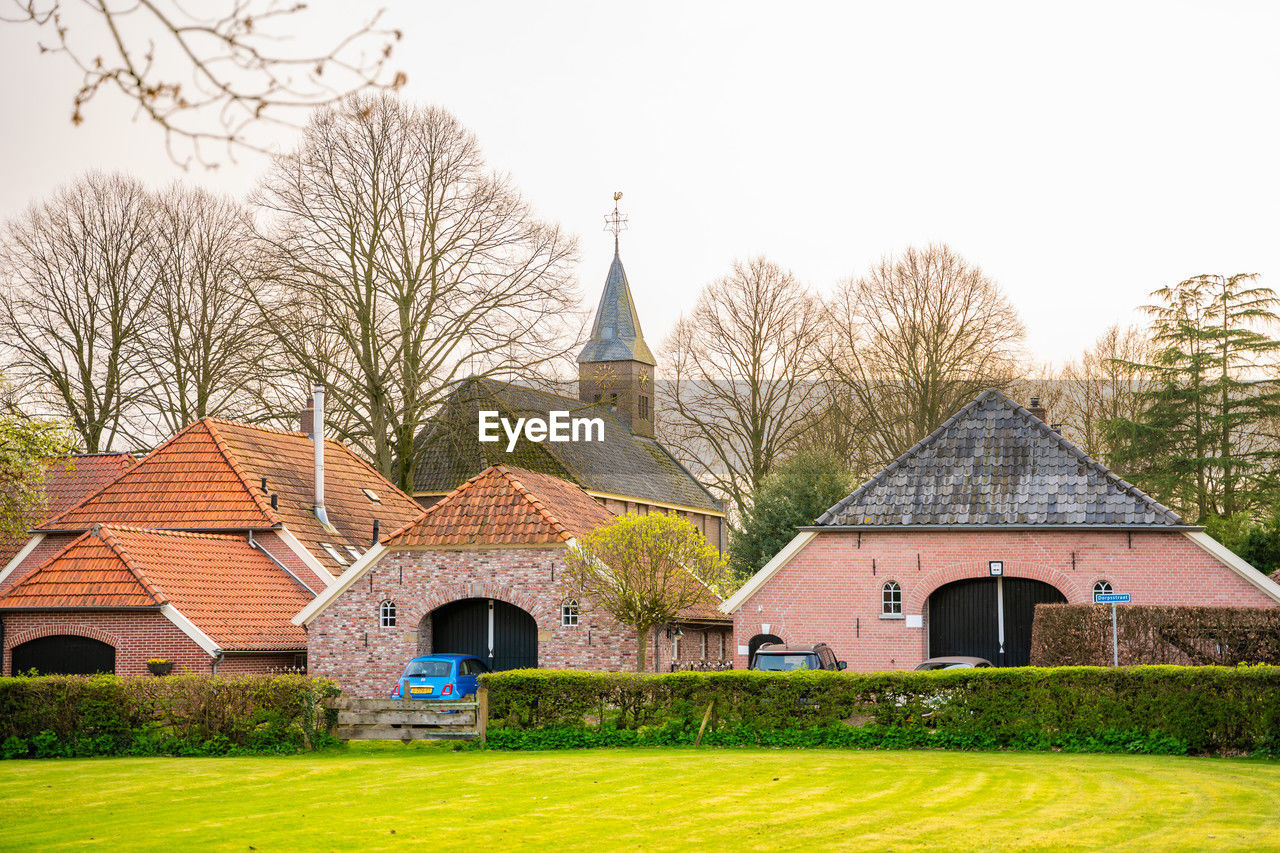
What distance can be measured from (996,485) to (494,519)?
9.37 meters

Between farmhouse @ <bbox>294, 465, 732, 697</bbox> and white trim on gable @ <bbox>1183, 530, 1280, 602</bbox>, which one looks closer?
white trim on gable @ <bbox>1183, 530, 1280, 602</bbox>

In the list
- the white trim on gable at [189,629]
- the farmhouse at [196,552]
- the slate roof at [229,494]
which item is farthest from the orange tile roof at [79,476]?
the white trim on gable at [189,629]

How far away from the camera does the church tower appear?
63.7m

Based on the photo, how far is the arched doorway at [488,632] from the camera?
25766mm

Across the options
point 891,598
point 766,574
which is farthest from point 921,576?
point 766,574

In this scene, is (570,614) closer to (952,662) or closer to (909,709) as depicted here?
(952,662)

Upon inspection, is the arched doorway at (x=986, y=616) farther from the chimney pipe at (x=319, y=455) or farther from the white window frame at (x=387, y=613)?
the chimney pipe at (x=319, y=455)

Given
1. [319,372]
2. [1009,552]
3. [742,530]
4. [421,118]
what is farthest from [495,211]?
[1009,552]

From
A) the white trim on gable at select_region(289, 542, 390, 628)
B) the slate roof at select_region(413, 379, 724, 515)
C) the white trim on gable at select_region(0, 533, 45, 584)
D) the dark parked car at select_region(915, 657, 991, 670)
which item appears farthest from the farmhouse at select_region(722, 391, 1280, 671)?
the white trim on gable at select_region(0, 533, 45, 584)

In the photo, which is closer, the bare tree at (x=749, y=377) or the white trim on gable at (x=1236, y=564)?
the white trim on gable at (x=1236, y=564)

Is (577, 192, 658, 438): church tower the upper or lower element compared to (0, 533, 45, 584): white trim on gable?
upper

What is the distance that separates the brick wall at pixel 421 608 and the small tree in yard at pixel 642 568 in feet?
3.04

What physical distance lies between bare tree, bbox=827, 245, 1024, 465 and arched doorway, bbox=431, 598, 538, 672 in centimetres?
1945

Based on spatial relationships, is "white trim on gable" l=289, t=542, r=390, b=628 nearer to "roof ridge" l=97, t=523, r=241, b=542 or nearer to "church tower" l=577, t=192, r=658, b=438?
"roof ridge" l=97, t=523, r=241, b=542
